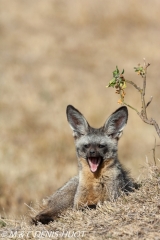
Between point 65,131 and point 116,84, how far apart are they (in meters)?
10.2

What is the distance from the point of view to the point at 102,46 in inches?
1135

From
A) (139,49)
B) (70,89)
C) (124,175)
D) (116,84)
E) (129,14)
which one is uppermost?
(129,14)

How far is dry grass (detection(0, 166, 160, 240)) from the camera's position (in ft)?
23.8

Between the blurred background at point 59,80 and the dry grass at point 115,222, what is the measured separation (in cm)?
144

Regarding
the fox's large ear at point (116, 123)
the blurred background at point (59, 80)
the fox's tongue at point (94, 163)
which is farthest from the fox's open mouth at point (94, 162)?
the blurred background at point (59, 80)

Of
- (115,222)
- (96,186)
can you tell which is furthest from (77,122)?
(115,222)

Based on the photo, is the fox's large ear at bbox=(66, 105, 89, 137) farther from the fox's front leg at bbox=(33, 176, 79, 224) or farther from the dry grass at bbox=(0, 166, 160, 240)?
the dry grass at bbox=(0, 166, 160, 240)

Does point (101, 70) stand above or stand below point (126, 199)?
above

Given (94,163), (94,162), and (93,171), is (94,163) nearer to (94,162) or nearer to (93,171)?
(94,162)

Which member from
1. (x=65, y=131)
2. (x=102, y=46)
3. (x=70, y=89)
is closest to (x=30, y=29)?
(x=102, y=46)

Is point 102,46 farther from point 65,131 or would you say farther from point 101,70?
point 65,131

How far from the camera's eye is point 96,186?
9.40 meters

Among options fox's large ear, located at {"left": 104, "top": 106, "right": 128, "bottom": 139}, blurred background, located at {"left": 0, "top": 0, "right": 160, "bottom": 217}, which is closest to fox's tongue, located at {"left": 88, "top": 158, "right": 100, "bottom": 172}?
fox's large ear, located at {"left": 104, "top": 106, "right": 128, "bottom": 139}

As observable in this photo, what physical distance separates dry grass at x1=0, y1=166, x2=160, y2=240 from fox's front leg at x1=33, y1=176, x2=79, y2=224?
0.80 metres
